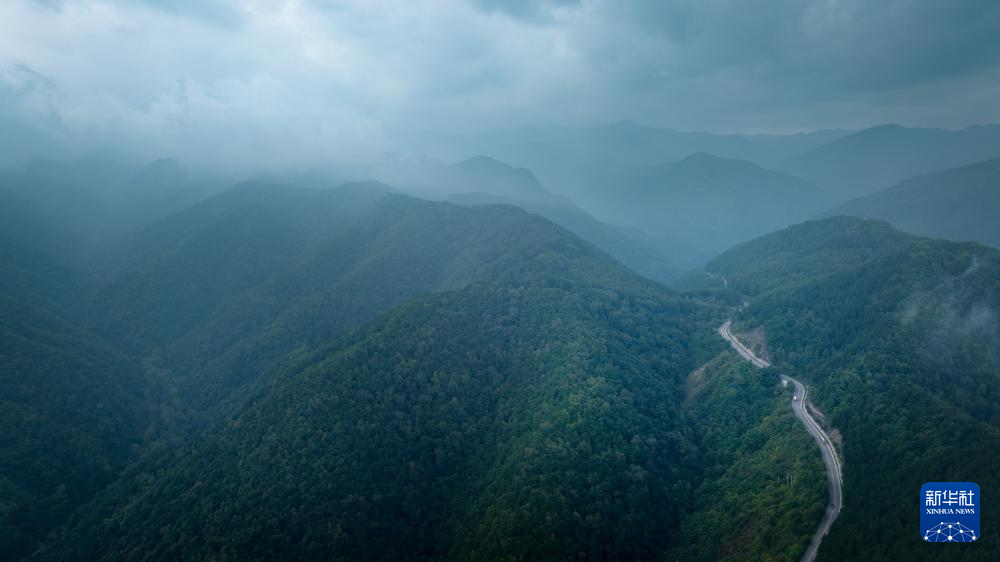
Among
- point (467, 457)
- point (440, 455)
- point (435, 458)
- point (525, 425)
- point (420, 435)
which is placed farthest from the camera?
point (420, 435)

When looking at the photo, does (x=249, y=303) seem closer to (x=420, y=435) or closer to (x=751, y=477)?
(x=420, y=435)

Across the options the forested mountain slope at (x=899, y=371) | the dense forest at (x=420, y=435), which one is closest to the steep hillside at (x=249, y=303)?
the dense forest at (x=420, y=435)

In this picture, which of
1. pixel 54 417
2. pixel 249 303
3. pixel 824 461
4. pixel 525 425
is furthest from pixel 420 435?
pixel 249 303

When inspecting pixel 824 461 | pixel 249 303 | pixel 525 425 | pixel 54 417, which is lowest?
pixel 54 417

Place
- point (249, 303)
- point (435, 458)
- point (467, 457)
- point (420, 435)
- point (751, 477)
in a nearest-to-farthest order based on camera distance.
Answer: point (751, 477)
point (435, 458)
point (467, 457)
point (420, 435)
point (249, 303)

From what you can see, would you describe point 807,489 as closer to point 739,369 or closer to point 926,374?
point 926,374

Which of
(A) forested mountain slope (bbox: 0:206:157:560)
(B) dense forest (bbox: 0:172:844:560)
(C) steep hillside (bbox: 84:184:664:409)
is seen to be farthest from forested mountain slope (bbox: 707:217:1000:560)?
(A) forested mountain slope (bbox: 0:206:157:560)

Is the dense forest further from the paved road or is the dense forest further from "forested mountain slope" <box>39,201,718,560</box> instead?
the paved road

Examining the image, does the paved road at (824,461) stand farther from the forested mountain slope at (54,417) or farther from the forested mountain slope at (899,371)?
the forested mountain slope at (54,417)
